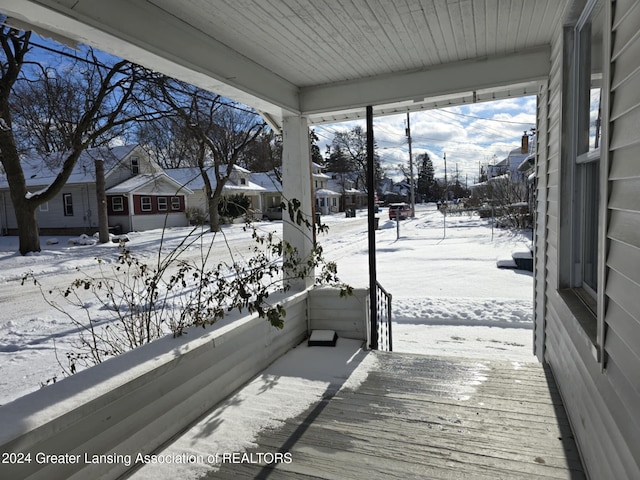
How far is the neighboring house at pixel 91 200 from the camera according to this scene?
61.6ft

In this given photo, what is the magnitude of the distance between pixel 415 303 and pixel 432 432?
13.0 ft

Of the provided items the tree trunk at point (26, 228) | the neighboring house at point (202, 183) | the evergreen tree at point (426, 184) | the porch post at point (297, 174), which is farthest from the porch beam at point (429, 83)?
the evergreen tree at point (426, 184)

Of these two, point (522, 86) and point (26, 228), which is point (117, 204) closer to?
point (26, 228)

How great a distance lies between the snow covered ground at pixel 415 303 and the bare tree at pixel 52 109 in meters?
2.06

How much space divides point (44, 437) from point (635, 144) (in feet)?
7.39

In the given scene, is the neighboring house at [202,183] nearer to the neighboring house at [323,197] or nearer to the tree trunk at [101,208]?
the neighboring house at [323,197]

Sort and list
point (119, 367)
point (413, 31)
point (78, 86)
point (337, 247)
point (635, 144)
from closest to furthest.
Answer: point (635, 144) → point (119, 367) → point (413, 31) → point (78, 86) → point (337, 247)

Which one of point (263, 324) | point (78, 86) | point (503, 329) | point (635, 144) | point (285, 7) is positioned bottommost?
point (503, 329)

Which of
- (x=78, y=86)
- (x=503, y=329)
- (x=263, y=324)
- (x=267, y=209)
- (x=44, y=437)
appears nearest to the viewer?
(x=44, y=437)

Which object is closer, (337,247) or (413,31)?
(413,31)

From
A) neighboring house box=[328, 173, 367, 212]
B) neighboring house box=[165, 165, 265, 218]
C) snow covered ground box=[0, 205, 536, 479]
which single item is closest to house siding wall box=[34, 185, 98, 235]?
neighboring house box=[165, 165, 265, 218]

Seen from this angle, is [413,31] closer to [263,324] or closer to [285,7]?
[285,7]

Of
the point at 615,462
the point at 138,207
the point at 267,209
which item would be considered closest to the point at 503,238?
the point at 615,462

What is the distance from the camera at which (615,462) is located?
54.4 inches
